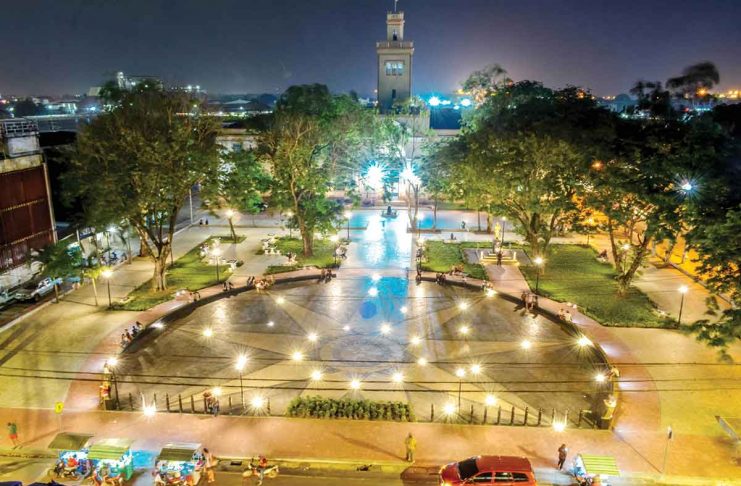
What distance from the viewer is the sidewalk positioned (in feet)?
55.3

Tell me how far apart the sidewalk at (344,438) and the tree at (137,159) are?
1282 cm

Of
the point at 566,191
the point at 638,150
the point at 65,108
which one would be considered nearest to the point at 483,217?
the point at 566,191

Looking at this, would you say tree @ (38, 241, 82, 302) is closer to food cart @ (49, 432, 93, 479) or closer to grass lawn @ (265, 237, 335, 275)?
grass lawn @ (265, 237, 335, 275)

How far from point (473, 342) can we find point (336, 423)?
9.04m

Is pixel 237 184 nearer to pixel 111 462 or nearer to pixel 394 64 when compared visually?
pixel 111 462

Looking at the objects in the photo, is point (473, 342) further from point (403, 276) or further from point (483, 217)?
point (483, 217)

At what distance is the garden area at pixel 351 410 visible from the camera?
1898cm

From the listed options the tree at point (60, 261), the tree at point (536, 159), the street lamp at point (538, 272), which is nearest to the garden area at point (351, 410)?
the street lamp at point (538, 272)

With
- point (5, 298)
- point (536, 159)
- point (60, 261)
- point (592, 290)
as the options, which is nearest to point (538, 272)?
point (592, 290)

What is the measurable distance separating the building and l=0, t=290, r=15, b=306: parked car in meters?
0.79

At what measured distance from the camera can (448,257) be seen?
37.9 m

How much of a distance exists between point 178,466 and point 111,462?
2.19 m

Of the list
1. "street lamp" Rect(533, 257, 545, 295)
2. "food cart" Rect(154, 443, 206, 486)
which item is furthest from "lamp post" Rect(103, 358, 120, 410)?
"street lamp" Rect(533, 257, 545, 295)

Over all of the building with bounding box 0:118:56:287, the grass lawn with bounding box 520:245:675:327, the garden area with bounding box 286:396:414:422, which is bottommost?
the garden area with bounding box 286:396:414:422
